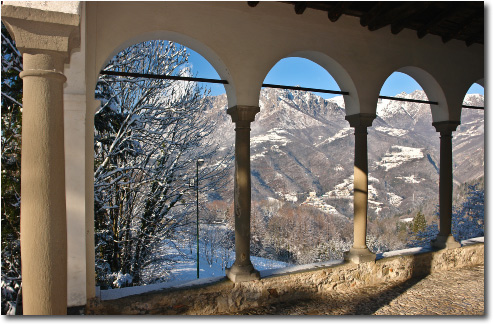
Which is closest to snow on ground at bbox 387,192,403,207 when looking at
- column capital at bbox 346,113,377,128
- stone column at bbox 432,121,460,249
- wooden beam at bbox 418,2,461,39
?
stone column at bbox 432,121,460,249

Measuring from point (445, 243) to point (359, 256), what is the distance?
2.34 meters

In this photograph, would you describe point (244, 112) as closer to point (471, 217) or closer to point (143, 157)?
point (143, 157)

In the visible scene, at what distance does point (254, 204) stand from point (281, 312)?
56483 mm

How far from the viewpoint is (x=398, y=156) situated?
94.9m

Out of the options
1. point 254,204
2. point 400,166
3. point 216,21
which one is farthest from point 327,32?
point 400,166

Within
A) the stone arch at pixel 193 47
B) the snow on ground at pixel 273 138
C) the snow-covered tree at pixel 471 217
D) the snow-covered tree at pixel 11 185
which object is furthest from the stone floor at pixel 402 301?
the snow on ground at pixel 273 138

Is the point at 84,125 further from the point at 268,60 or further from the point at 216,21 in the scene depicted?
the point at 268,60

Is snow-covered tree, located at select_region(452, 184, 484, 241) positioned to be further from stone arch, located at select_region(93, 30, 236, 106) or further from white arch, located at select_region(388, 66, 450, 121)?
stone arch, located at select_region(93, 30, 236, 106)

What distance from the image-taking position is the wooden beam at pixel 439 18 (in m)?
5.53

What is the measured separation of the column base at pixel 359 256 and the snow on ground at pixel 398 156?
301 feet

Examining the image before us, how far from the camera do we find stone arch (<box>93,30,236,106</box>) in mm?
4648

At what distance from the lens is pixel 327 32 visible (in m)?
5.89

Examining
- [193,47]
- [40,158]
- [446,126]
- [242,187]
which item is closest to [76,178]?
[40,158]

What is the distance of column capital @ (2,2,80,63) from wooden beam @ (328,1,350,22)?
166 inches
